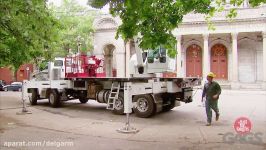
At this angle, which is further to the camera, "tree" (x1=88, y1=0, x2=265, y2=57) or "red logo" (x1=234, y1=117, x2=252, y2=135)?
"red logo" (x1=234, y1=117, x2=252, y2=135)

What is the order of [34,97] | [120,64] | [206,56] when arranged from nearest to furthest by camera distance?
[34,97]
[206,56]
[120,64]

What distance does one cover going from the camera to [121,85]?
14148 mm

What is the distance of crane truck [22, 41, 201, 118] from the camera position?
13391mm

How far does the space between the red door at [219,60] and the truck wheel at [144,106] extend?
91.2 feet

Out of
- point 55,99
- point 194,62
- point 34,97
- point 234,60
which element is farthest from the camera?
point 194,62

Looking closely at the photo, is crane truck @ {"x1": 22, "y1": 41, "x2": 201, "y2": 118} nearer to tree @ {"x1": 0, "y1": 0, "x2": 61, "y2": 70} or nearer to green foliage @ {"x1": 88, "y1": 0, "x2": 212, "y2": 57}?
tree @ {"x1": 0, "y1": 0, "x2": 61, "y2": 70}

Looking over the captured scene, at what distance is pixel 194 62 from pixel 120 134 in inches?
1262

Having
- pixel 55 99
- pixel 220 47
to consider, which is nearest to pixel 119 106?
pixel 55 99

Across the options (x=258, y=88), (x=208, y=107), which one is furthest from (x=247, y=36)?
(x=208, y=107)

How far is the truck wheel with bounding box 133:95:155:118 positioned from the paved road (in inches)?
11.5

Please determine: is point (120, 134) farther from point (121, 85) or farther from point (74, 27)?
point (74, 27)

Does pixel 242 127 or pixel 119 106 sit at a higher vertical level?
pixel 119 106

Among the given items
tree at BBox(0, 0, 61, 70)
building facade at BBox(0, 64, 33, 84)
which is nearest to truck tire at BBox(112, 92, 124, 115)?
tree at BBox(0, 0, 61, 70)

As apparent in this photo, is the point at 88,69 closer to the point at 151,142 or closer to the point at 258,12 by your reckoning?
the point at 151,142
